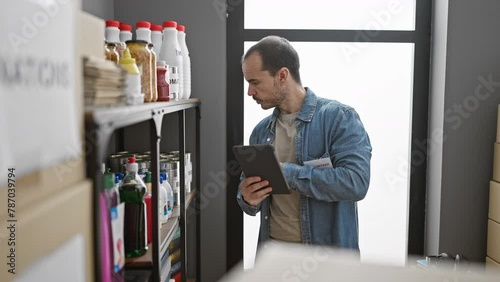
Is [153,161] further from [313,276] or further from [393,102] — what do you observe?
[393,102]

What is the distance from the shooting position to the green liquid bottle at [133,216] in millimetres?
1517

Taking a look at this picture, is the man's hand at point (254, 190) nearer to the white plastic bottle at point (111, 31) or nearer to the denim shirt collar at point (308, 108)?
the denim shirt collar at point (308, 108)

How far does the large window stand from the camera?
291 centimetres

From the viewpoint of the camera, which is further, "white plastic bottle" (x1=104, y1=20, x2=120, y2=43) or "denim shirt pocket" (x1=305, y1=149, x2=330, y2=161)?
"denim shirt pocket" (x1=305, y1=149, x2=330, y2=161)

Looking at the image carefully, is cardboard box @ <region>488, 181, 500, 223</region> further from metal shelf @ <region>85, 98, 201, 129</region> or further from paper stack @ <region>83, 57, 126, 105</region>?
paper stack @ <region>83, 57, 126, 105</region>

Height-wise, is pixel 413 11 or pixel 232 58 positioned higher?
pixel 413 11

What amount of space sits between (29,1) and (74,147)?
0.80ft

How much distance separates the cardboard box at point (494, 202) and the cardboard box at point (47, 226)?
2424 millimetres

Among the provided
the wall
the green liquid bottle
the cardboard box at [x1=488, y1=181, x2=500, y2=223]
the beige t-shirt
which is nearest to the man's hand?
the beige t-shirt

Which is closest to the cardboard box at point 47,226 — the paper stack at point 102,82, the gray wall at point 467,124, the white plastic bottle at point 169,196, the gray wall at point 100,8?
the paper stack at point 102,82

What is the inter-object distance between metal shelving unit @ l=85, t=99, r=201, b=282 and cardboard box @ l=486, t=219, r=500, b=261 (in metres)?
1.64

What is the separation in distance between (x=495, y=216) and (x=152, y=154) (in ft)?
6.77

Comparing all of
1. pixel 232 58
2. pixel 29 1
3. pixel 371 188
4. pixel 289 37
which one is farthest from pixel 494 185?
pixel 29 1

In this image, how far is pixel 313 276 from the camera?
0.50 m
